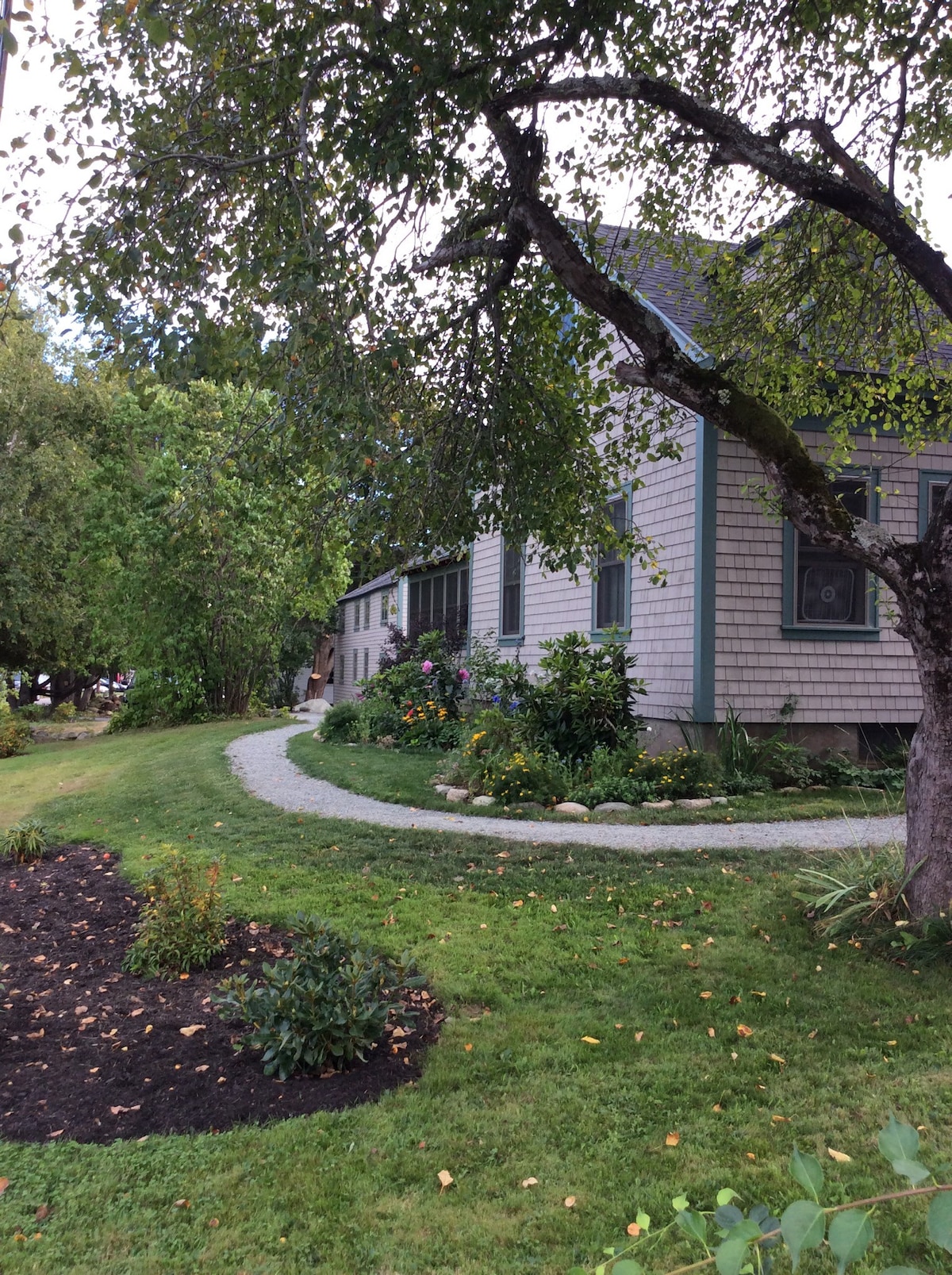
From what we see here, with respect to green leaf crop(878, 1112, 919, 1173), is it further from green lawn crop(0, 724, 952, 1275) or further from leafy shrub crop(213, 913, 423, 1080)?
leafy shrub crop(213, 913, 423, 1080)

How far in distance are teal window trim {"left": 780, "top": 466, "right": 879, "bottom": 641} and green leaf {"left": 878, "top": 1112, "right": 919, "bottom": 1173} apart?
9.23 m

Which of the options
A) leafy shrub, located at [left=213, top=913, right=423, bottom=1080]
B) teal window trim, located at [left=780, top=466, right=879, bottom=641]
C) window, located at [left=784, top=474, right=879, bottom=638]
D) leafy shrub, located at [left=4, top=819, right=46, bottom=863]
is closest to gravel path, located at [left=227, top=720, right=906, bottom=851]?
leafy shrub, located at [left=4, top=819, right=46, bottom=863]

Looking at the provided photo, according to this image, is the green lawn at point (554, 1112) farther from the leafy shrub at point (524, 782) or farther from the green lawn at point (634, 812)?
the leafy shrub at point (524, 782)

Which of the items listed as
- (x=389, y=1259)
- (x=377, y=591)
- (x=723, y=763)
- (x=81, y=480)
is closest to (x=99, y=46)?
(x=389, y=1259)

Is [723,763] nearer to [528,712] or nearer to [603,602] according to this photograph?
[528,712]

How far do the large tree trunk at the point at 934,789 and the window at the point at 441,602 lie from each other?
1183 cm

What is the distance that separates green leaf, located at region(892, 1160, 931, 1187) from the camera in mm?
762

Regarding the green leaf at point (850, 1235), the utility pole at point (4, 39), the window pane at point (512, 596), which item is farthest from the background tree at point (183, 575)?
the green leaf at point (850, 1235)

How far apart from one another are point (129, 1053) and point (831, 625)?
826 centimetres

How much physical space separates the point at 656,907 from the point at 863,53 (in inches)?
238

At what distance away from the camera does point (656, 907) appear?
18.4 feet

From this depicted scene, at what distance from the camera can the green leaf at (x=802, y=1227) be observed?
0.82 metres

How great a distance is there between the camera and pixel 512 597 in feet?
47.6

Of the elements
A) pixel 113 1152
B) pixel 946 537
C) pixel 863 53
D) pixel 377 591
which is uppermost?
pixel 863 53
